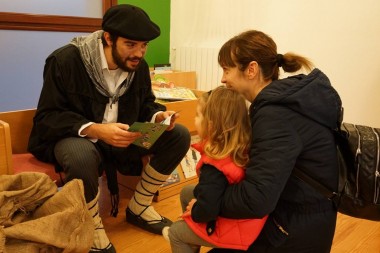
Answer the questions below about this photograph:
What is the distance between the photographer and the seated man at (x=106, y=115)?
4.42 feet

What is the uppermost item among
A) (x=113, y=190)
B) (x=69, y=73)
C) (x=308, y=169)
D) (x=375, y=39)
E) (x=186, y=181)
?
(x=375, y=39)

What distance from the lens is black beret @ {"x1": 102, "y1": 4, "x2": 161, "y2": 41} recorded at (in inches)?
55.9

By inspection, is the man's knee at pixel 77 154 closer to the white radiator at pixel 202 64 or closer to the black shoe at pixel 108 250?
the black shoe at pixel 108 250

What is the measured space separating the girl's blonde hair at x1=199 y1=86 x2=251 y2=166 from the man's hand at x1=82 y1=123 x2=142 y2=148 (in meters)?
0.42

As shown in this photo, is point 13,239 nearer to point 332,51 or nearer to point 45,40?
point 45,40

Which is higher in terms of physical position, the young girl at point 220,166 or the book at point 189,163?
the young girl at point 220,166

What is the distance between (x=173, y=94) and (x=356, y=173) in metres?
1.37

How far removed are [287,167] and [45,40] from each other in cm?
205

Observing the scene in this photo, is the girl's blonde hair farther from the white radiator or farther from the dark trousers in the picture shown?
the white radiator

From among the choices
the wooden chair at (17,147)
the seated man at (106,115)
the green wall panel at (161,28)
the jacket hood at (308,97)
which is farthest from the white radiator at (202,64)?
the jacket hood at (308,97)

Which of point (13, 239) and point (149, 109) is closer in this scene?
point (13, 239)

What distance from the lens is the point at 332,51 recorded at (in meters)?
2.16

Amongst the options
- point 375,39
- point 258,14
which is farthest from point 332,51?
point 258,14

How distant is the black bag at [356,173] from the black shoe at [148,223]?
2.78ft
